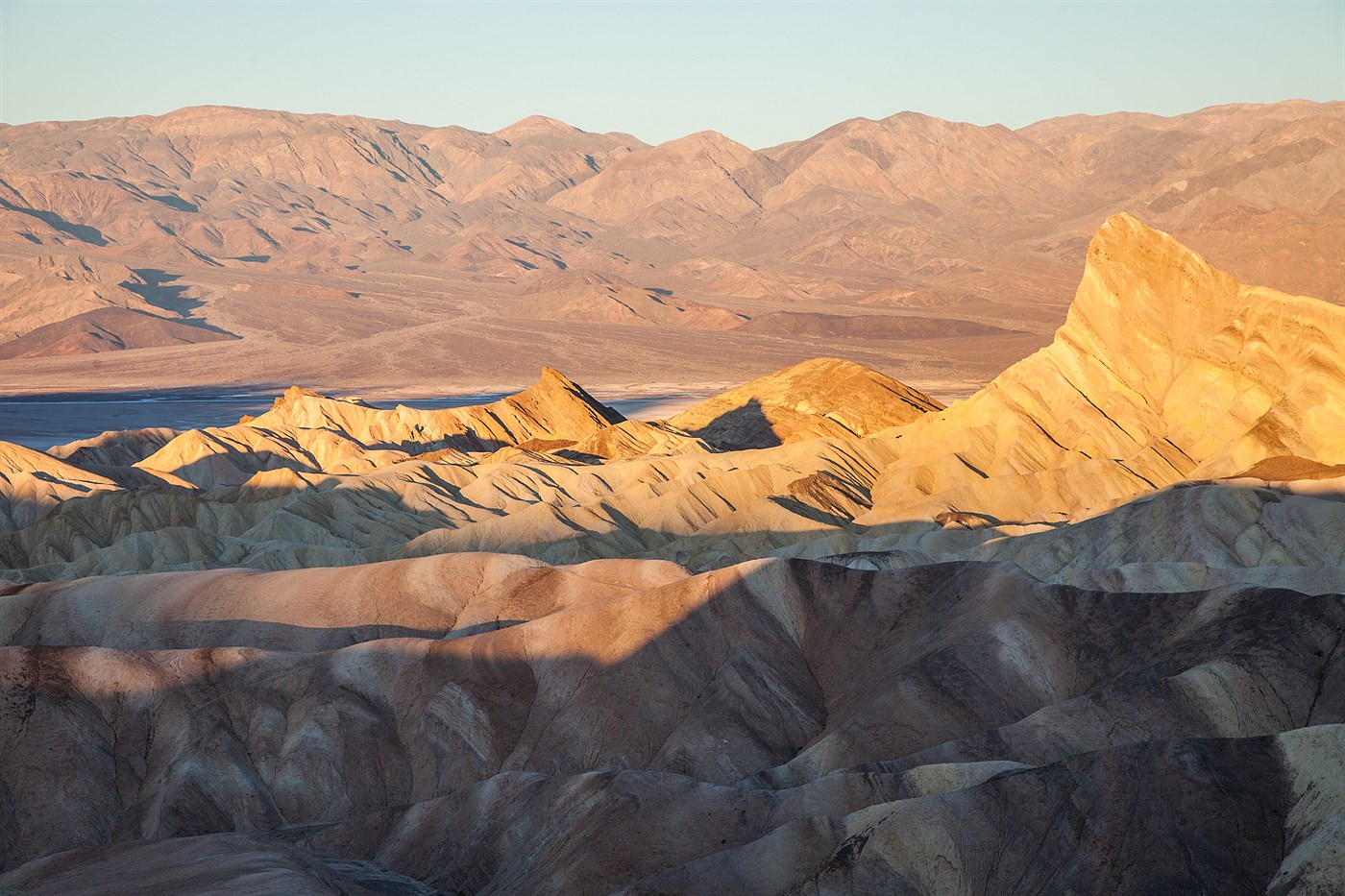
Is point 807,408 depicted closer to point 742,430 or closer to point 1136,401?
point 742,430

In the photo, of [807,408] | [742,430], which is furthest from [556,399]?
[807,408]

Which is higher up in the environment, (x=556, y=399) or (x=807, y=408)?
(x=807, y=408)

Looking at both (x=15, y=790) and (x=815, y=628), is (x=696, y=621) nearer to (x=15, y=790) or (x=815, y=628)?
(x=815, y=628)

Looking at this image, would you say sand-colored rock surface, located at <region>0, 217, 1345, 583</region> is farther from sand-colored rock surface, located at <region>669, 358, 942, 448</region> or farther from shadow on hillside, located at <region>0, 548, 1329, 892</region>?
sand-colored rock surface, located at <region>669, 358, 942, 448</region>

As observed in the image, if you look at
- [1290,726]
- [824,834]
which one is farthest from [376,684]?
[1290,726]

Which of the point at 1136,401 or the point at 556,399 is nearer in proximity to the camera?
the point at 1136,401

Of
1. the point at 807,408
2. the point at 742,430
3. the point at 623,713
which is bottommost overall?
the point at 742,430

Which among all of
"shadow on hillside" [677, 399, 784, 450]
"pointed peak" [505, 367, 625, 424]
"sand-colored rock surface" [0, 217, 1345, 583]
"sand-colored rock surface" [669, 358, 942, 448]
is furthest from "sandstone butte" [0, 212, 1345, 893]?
"pointed peak" [505, 367, 625, 424]

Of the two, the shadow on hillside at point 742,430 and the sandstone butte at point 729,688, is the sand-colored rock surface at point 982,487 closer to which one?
the sandstone butte at point 729,688

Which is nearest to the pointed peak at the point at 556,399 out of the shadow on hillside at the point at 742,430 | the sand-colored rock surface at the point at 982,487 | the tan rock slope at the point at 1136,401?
the shadow on hillside at the point at 742,430
